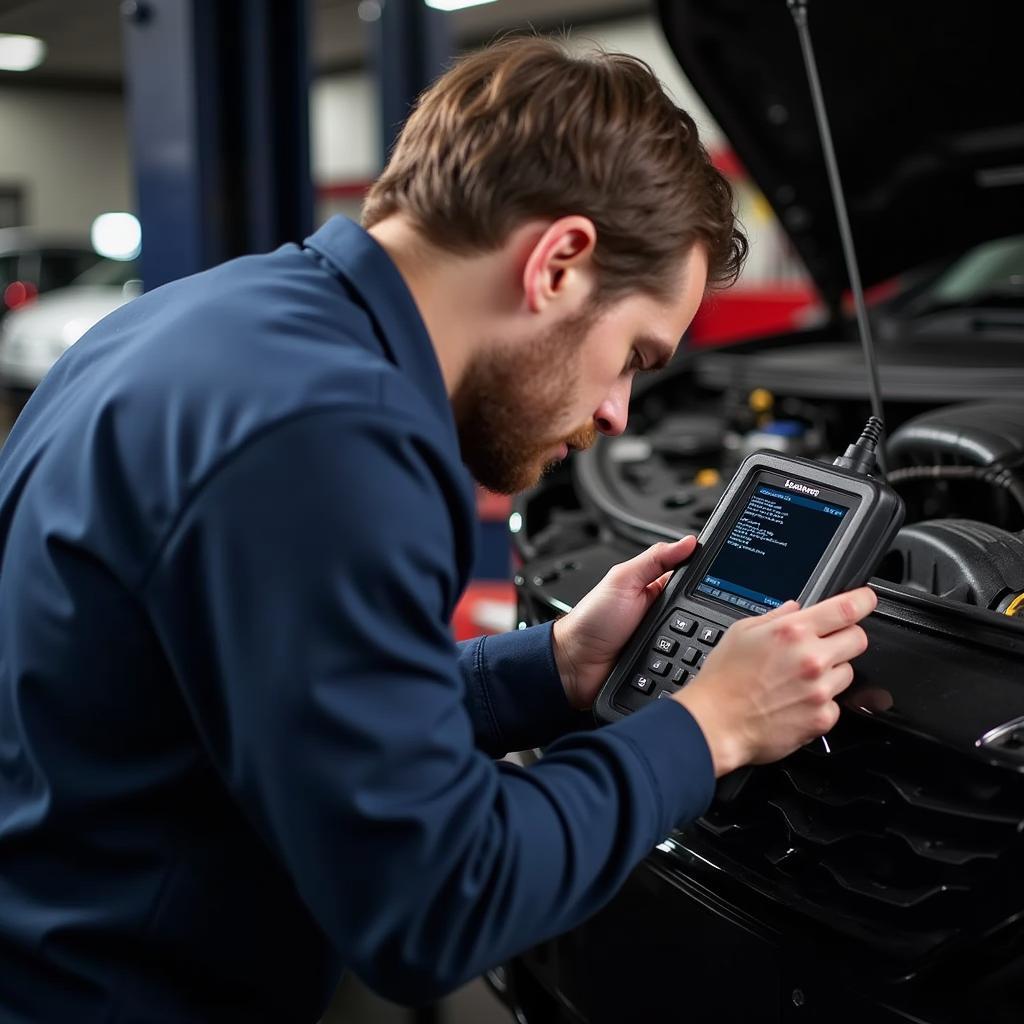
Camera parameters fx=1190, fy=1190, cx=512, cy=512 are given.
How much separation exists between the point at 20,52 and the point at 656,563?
13.4 meters

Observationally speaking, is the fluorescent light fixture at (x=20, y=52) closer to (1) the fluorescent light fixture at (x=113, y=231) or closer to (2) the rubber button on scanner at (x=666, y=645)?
(1) the fluorescent light fixture at (x=113, y=231)

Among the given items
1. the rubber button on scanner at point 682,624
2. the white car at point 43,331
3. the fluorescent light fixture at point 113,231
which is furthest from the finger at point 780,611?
the fluorescent light fixture at point 113,231

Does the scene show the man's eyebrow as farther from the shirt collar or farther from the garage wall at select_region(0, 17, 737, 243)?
the garage wall at select_region(0, 17, 737, 243)

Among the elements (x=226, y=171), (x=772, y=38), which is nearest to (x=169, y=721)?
(x=772, y=38)

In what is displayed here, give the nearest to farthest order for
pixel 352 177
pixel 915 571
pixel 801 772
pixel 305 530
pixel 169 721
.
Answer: pixel 305 530, pixel 169 721, pixel 801 772, pixel 915 571, pixel 352 177

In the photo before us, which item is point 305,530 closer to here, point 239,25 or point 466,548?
point 466,548

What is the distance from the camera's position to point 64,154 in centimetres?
1423

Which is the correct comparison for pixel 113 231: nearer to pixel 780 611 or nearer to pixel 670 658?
pixel 670 658

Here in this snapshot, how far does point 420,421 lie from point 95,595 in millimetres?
233

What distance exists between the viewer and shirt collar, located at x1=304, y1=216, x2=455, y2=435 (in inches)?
31.4

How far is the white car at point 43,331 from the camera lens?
255 inches

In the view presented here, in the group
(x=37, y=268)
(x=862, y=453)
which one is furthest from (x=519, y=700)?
(x=37, y=268)

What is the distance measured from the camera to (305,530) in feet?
2.19

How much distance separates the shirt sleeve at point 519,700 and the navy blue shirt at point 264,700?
22cm
